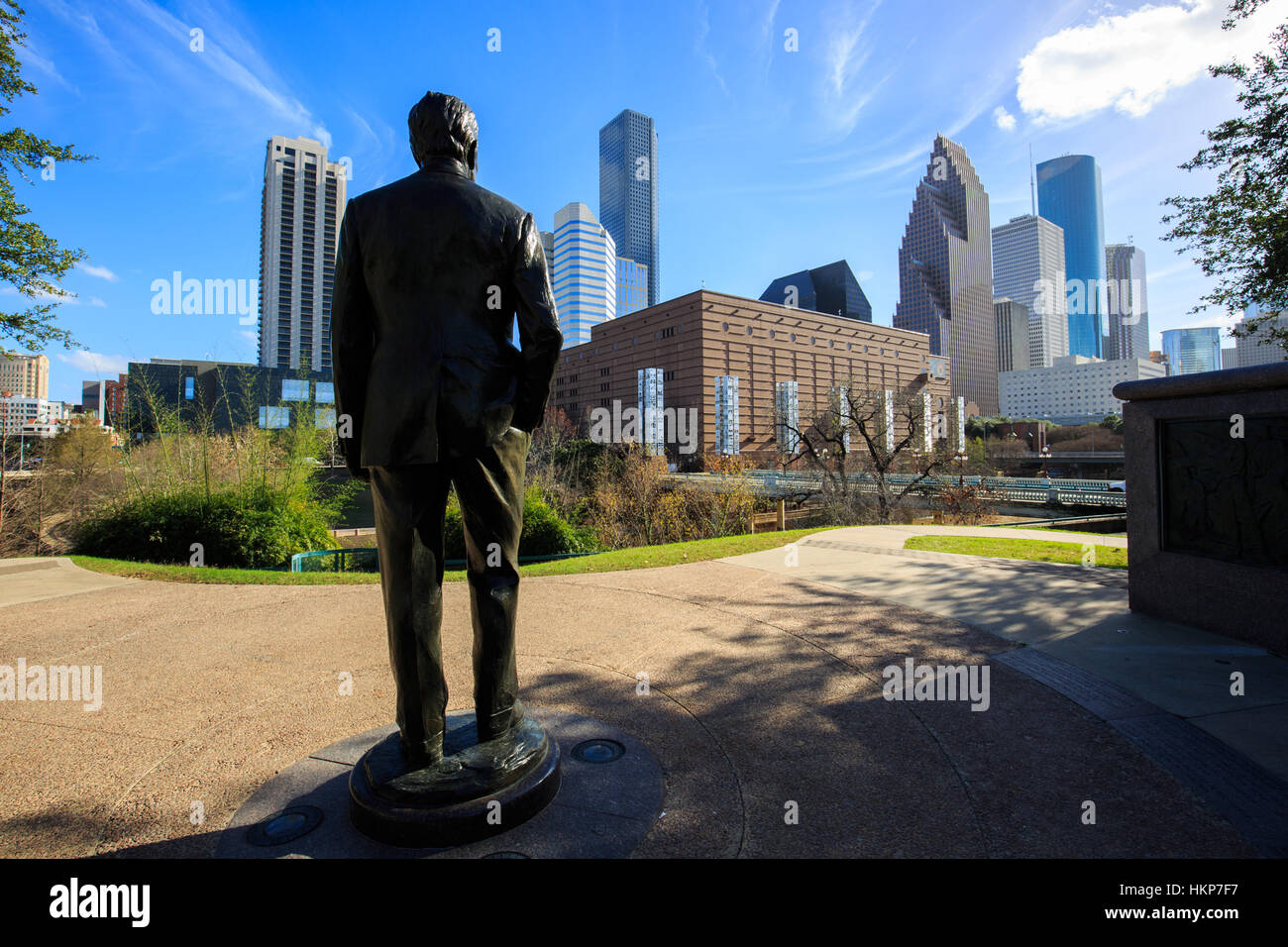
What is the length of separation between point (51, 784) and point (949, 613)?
7797 millimetres

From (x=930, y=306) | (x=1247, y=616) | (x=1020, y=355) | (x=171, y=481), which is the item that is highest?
(x=930, y=306)

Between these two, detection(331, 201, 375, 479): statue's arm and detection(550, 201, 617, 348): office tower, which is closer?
detection(331, 201, 375, 479): statue's arm

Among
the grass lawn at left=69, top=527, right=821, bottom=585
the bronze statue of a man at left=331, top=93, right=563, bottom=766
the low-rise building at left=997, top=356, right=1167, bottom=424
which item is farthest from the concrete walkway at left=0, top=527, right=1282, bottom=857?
the low-rise building at left=997, top=356, right=1167, bottom=424

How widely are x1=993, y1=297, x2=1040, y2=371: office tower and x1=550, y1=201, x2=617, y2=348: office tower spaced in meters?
107

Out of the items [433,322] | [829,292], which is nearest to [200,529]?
[433,322]

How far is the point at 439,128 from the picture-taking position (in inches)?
127

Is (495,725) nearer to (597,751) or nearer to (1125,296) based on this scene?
(597,751)

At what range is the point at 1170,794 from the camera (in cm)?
304

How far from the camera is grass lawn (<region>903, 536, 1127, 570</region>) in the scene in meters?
10.4

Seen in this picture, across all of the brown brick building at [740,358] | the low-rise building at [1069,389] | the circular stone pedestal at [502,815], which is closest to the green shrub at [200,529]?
the circular stone pedestal at [502,815]

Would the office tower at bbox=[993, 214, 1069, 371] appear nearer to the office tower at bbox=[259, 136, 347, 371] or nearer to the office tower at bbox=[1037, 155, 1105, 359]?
the office tower at bbox=[1037, 155, 1105, 359]
